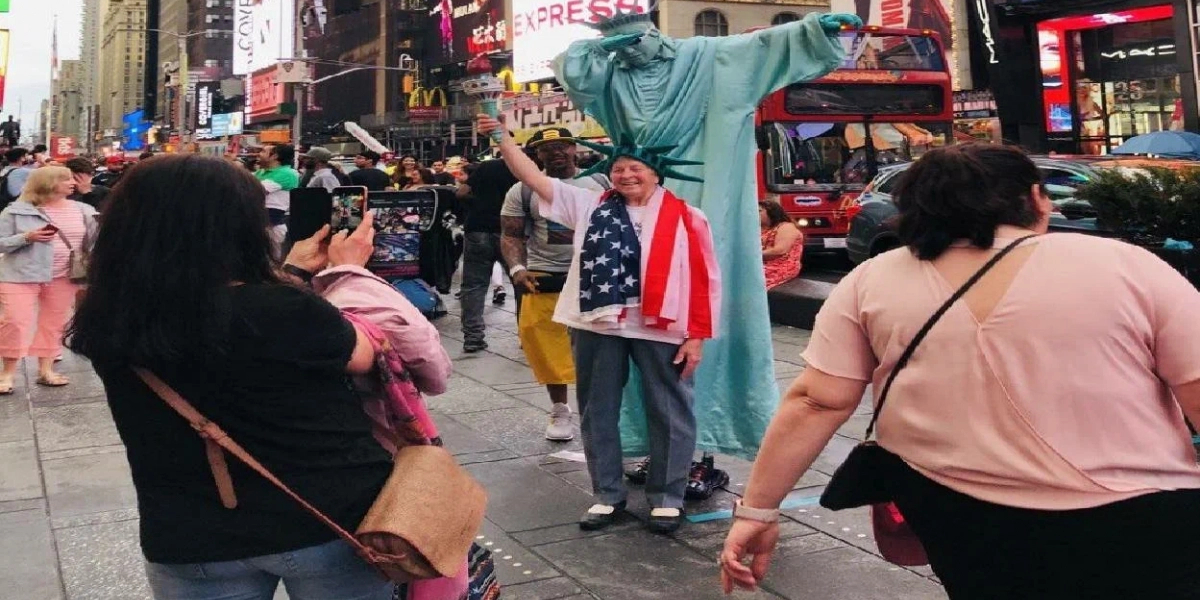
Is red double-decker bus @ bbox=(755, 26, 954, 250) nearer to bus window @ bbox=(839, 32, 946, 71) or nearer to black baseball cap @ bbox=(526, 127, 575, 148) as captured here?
bus window @ bbox=(839, 32, 946, 71)

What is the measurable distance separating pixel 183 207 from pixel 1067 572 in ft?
5.57

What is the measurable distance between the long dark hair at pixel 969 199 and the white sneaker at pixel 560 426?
4170 mm

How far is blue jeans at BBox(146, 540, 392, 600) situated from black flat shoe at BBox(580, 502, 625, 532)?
234 centimetres

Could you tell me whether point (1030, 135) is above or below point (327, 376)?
above

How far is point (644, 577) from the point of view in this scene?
4.15 m

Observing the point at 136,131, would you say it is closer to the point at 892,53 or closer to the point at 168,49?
the point at 168,49

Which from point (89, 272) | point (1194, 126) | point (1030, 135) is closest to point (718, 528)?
point (89, 272)

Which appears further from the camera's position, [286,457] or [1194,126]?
[1194,126]

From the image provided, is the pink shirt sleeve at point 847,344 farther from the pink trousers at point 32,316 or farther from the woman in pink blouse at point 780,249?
the woman in pink blouse at point 780,249

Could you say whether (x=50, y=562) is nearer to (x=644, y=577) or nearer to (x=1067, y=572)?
(x=644, y=577)

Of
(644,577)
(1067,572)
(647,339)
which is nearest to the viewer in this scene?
(1067,572)

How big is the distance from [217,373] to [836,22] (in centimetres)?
325

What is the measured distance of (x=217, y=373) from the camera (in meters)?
2.19

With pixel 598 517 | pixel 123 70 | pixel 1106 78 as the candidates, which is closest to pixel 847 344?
pixel 598 517
